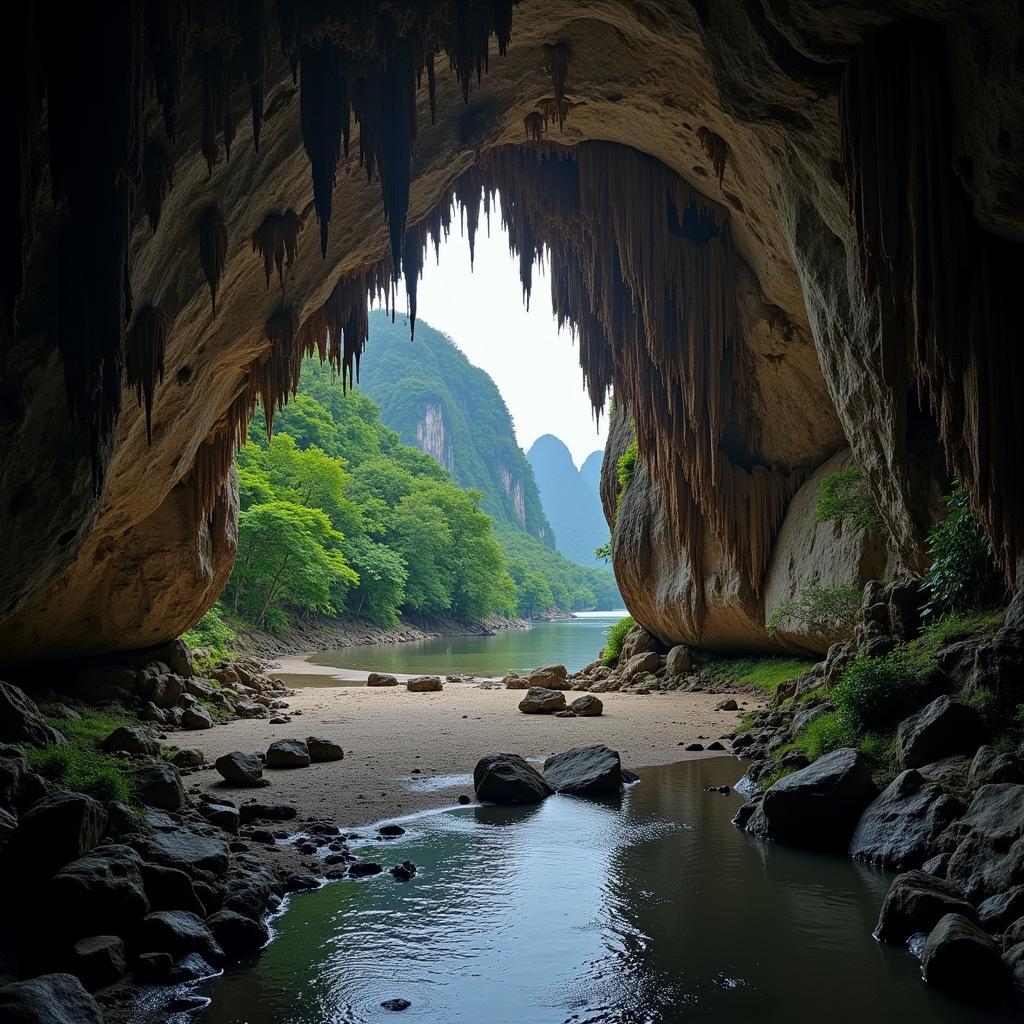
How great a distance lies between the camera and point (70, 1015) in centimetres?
408

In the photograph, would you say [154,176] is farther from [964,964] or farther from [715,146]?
[715,146]

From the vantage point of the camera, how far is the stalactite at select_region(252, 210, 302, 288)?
10.3 m

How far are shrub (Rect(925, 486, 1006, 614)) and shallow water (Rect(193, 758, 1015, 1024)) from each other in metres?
4.21

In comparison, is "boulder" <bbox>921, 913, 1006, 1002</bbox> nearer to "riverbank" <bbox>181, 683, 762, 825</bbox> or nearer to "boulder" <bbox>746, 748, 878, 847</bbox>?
"boulder" <bbox>746, 748, 878, 847</bbox>

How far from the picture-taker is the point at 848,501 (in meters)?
16.0

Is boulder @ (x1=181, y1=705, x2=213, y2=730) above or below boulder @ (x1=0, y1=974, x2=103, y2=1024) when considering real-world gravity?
below

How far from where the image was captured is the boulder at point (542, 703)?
17.1 m

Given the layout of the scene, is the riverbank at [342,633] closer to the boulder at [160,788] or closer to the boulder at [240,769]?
the boulder at [240,769]

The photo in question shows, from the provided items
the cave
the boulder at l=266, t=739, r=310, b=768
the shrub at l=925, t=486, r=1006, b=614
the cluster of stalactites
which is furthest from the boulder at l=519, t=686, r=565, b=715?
the cluster of stalactites

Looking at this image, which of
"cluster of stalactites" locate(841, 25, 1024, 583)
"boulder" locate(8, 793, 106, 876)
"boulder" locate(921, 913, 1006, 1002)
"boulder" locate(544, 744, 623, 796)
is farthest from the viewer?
"boulder" locate(544, 744, 623, 796)

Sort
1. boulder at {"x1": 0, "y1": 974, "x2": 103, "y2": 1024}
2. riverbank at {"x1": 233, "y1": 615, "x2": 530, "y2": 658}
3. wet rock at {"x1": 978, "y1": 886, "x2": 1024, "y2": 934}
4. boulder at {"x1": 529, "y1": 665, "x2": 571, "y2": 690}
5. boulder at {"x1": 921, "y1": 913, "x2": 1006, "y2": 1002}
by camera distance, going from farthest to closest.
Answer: riverbank at {"x1": 233, "y1": 615, "x2": 530, "y2": 658} → boulder at {"x1": 529, "y1": 665, "x2": 571, "y2": 690} → wet rock at {"x1": 978, "y1": 886, "x2": 1024, "y2": 934} → boulder at {"x1": 921, "y1": 913, "x2": 1006, "y2": 1002} → boulder at {"x1": 0, "y1": 974, "x2": 103, "y2": 1024}

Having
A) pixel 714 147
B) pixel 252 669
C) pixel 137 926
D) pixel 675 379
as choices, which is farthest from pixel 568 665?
pixel 137 926

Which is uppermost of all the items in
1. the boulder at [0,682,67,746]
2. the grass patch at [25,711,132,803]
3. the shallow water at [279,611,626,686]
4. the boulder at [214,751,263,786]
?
the boulder at [0,682,67,746]

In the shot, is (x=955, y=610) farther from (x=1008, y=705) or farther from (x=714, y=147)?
(x=714, y=147)
